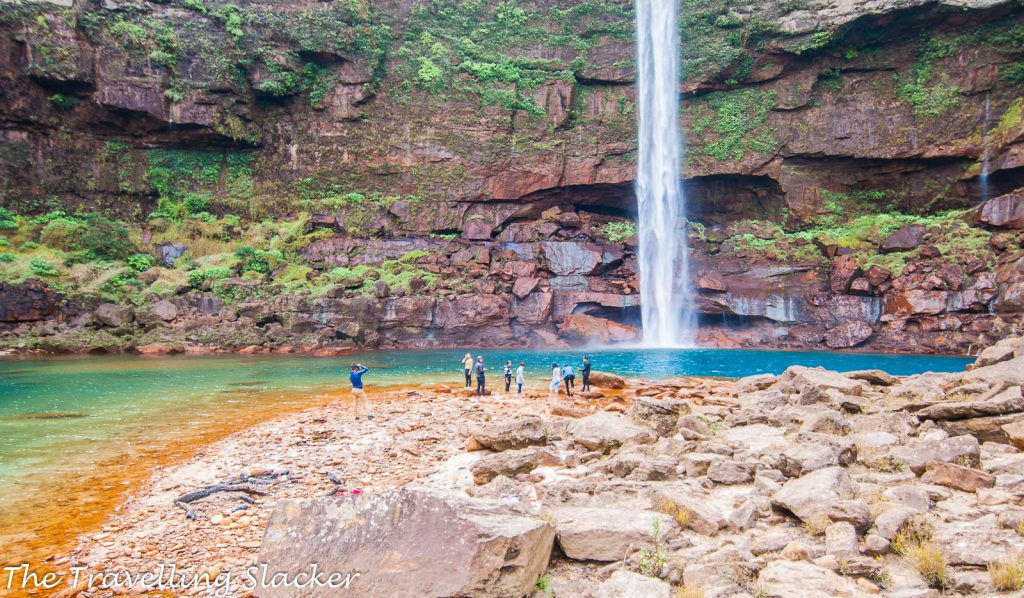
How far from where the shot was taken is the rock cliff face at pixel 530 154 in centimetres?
3366

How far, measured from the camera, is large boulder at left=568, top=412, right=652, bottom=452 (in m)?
8.11

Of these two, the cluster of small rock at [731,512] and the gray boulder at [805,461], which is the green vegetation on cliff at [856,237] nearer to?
the cluster of small rock at [731,512]

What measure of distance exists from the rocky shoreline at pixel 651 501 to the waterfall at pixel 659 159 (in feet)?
92.7

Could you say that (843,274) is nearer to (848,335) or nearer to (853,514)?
(848,335)

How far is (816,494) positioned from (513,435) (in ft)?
15.4

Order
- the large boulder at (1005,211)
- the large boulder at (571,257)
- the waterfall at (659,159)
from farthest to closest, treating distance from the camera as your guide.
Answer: the waterfall at (659,159) < the large boulder at (571,257) < the large boulder at (1005,211)

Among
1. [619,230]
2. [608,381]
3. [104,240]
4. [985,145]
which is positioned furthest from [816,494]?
[985,145]

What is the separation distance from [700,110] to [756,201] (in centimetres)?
816

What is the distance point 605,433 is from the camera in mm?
8320

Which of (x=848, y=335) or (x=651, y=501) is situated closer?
(x=651, y=501)

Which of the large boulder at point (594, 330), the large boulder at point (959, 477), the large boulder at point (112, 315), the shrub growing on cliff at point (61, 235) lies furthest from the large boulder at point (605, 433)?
the shrub growing on cliff at point (61, 235)

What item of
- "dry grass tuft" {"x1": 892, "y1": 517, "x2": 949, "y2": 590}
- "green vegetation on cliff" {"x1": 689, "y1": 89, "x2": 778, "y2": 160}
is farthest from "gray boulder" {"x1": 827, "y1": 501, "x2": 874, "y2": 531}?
"green vegetation on cliff" {"x1": 689, "y1": 89, "x2": 778, "y2": 160}

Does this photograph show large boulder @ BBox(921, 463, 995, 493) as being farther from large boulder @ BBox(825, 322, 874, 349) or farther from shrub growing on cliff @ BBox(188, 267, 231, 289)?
shrub growing on cliff @ BBox(188, 267, 231, 289)

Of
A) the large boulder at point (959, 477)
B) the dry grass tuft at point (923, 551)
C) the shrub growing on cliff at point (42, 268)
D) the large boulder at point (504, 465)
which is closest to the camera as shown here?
the dry grass tuft at point (923, 551)
